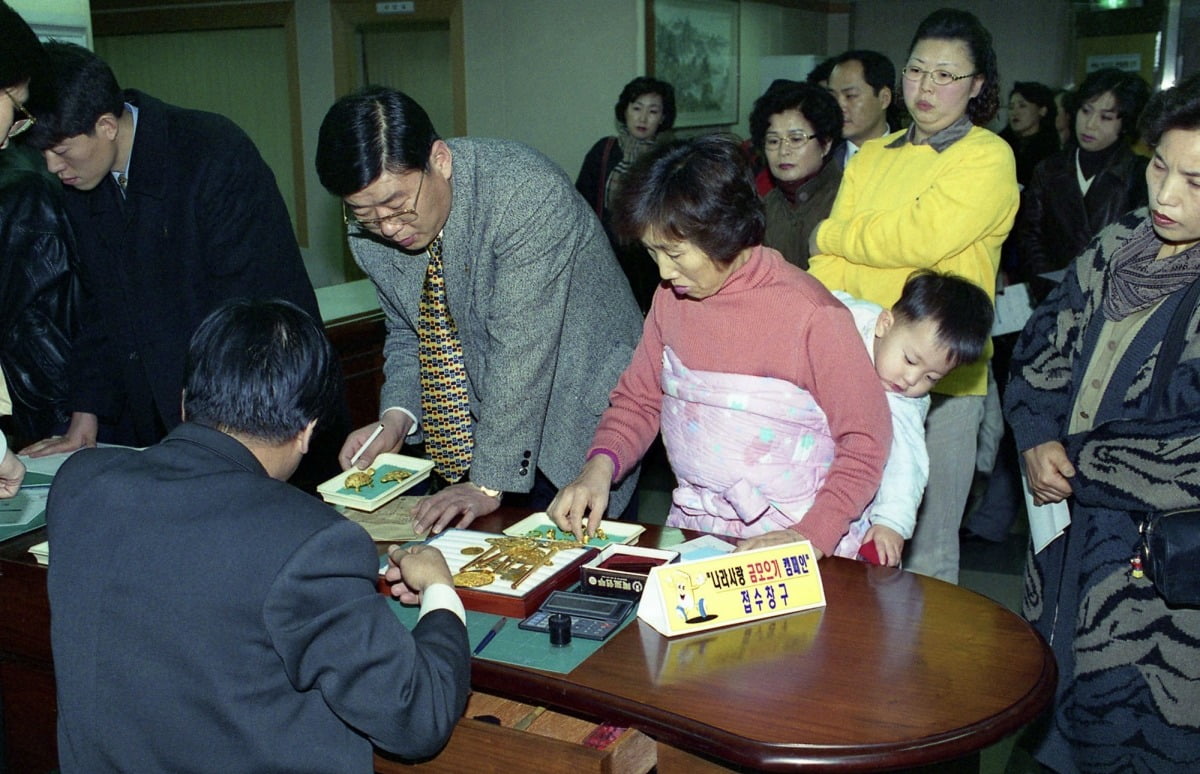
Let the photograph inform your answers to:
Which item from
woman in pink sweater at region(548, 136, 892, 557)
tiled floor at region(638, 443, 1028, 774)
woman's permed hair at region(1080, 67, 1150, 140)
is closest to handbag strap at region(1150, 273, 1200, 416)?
woman in pink sweater at region(548, 136, 892, 557)

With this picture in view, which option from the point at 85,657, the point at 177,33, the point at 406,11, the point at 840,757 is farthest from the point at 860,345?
the point at 177,33

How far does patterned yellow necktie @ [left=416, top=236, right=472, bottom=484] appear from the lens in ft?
7.28

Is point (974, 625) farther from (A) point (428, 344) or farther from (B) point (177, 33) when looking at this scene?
(B) point (177, 33)

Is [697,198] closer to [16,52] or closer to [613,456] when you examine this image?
[613,456]

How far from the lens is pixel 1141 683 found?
69.2 inches

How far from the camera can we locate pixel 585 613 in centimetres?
157


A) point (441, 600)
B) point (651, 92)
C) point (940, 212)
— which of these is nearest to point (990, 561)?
point (940, 212)

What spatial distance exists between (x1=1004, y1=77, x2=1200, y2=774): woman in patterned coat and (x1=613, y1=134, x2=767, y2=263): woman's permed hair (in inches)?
26.1

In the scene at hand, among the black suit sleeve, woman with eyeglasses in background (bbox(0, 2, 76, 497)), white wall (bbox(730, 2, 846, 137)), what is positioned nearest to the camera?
the black suit sleeve

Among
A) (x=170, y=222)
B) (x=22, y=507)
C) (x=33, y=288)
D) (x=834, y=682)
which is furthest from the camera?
(x=33, y=288)

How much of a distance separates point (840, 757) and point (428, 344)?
1321 mm

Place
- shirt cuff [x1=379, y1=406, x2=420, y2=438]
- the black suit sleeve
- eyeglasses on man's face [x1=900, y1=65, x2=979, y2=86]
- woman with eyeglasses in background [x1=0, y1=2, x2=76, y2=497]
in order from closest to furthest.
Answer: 1. the black suit sleeve
2. shirt cuff [x1=379, y1=406, x2=420, y2=438]
3. eyeglasses on man's face [x1=900, y1=65, x2=979, y2=86]
4. woman with eyeglasses in background [x1=0, y1=2, x2=76, y2=497]

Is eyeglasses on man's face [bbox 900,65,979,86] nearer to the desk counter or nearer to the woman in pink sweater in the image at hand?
the woman in pink sweater

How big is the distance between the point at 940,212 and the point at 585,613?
51.8 inches
